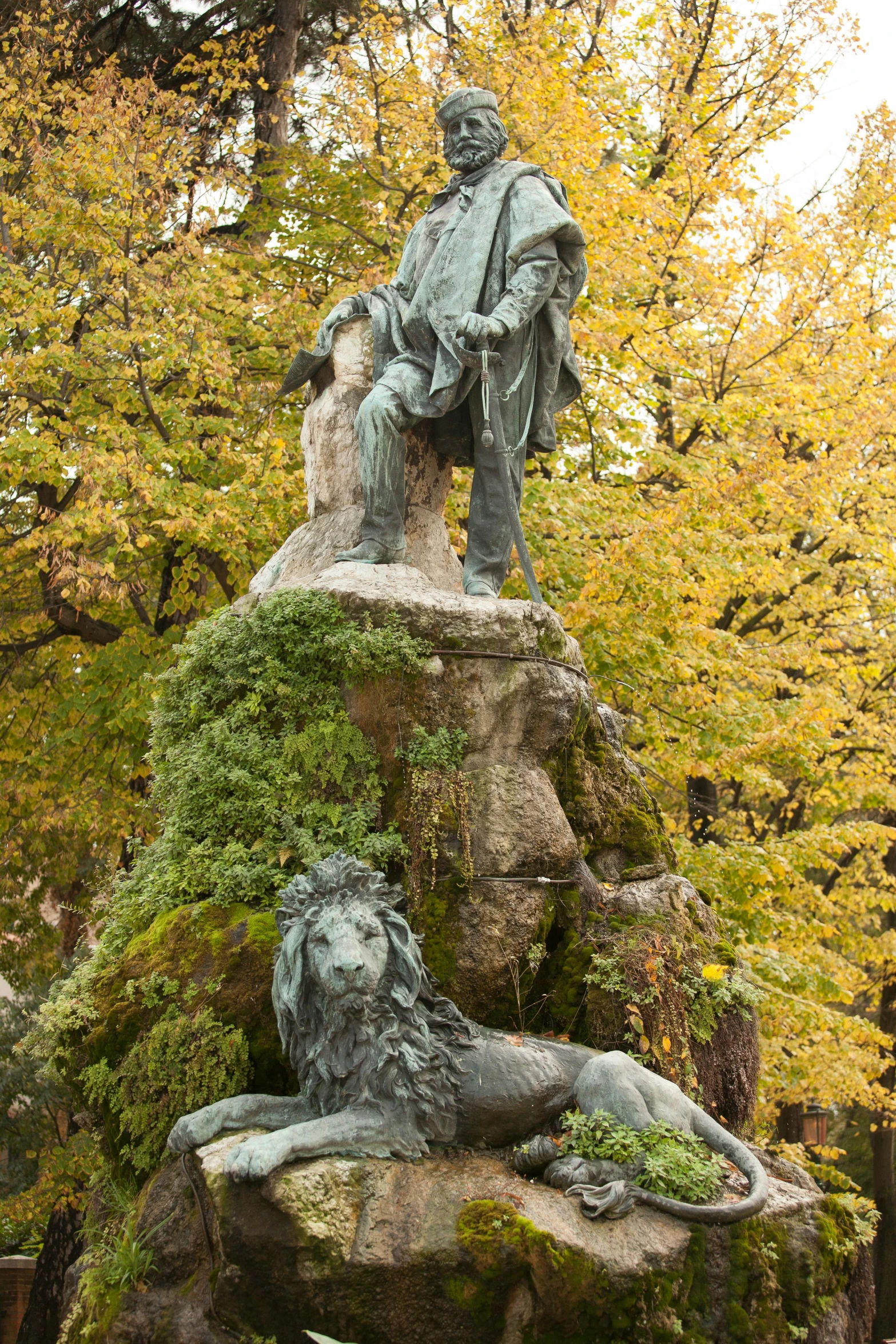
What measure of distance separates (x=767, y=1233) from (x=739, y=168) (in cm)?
1203

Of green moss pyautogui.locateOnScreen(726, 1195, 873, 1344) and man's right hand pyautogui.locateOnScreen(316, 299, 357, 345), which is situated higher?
man's right hand pyautogui.locateOnScreen(316, 299, 357, 345)

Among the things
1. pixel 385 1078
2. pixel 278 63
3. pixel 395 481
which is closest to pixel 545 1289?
pixel 385 1078

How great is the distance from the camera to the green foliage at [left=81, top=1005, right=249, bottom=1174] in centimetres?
457

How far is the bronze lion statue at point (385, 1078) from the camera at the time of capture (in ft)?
13.1

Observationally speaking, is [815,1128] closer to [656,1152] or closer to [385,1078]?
[656,1152]

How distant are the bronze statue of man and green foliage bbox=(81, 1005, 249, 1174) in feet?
7.77

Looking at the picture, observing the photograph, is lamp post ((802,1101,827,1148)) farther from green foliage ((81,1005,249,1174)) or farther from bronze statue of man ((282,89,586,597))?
green foliage ((81,1005,249,1174))

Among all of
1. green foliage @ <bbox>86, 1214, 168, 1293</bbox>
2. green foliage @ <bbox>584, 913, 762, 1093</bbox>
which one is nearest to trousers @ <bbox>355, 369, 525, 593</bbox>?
green foliage @ <bbox>584, 913, 762, 1093</bbox>

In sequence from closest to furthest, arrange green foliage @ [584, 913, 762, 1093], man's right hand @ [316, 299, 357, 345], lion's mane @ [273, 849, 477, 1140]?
1. lion's mane @ [273, 849, 477, 1140]
2. green foliage @ [584, 913, 762, 1093]
3. man's right hand @ [316, 299, 357, 345]

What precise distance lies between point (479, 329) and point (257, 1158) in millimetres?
3805

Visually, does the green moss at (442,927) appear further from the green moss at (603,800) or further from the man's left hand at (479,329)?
the man's left hand at (479,329)

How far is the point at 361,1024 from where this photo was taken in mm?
4051

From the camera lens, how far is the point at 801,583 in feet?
46.5

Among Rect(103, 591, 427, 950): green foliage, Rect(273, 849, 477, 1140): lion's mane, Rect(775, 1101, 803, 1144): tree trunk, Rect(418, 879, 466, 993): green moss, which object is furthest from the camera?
Rect(775, 1101, 803, 1144): tree trunk
